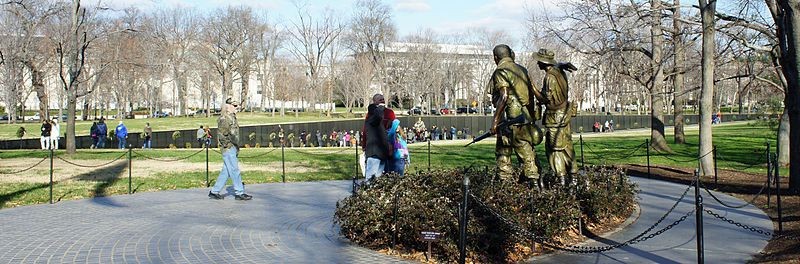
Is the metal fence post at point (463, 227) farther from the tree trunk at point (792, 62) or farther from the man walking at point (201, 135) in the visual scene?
the man walking at point (201, 135)

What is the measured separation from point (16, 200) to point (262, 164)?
30.2 feet

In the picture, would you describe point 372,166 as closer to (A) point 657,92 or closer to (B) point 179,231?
(B) point 179,231

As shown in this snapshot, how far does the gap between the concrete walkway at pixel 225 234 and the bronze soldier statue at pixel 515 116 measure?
5.25ft

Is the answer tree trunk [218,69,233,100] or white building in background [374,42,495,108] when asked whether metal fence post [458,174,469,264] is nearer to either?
tree trunk [218,69,233,100]

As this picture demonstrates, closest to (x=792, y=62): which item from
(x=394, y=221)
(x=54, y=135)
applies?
(x=394, y=221)

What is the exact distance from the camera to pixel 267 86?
3398 inches

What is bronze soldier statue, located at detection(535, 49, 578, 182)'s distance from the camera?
33.7 ft

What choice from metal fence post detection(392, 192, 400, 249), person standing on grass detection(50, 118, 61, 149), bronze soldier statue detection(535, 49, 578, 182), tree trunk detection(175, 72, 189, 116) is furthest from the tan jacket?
tree trunk detection(175, 72, 189, 116)

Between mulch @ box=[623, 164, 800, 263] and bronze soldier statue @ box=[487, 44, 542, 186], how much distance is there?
122 inches

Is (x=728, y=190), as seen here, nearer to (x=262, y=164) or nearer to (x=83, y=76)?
(x=262, y=164)

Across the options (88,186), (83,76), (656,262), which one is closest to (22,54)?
(83,76)

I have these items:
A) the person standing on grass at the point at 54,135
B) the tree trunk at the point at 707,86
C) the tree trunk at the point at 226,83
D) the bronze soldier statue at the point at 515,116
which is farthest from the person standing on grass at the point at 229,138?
the tree trunk at the point at 226,83

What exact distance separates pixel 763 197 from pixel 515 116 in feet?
20.3

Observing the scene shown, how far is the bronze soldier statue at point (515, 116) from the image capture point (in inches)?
394
